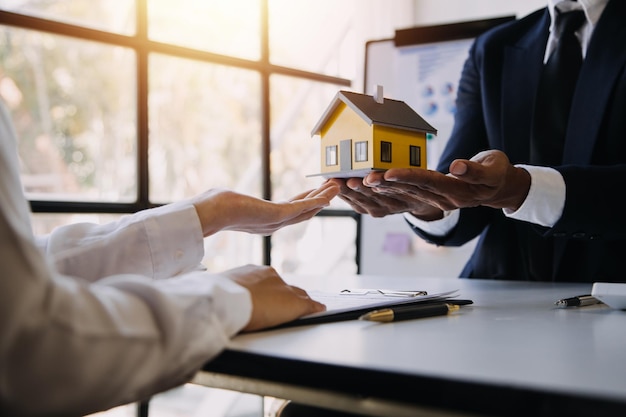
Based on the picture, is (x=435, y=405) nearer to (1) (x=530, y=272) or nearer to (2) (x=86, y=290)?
(2) (x=86, y=290)

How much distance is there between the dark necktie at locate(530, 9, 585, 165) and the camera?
5.72ft

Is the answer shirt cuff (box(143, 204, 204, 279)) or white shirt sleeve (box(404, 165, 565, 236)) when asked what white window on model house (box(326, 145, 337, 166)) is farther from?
shirt cuff (box(143, 204, 204, 279))

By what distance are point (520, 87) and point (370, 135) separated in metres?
0.67

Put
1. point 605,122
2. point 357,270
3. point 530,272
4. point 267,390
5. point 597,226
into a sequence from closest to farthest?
1. point 267,390
2. point 597,226
3. point 605,122
4. point 530,272
5. point 357,270

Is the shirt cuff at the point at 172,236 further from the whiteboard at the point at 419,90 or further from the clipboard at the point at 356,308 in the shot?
the whiteboard at the point at 419,90

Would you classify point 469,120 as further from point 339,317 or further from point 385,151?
point 339,317

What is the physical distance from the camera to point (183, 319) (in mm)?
636

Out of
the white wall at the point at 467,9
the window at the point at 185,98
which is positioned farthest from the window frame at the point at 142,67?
the white wall at the point at 467,9

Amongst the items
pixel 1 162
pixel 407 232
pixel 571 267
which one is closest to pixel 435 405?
pixel 1 162

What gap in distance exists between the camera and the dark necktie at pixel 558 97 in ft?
5.72

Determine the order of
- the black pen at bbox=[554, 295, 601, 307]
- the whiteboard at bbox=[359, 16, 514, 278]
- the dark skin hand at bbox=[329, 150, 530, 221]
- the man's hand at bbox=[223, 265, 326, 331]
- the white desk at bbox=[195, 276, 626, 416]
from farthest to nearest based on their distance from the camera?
the whiteboard at bbox=[359, 16, 514, 278] < the dark skin hand at bbox=[329, 150, 530, 221] < the black pen at bbox=[554, 295, 601, 307] < the man's hand at bbox=[223, 265, 326, 331] < the white desk at bbox=[195, 276, 626, 416]

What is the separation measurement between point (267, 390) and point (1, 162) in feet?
1.14

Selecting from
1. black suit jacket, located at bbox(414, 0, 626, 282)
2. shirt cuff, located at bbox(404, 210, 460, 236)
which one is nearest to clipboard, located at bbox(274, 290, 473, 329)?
black suit jacket, located at bbox(414, 0, 626, 282)

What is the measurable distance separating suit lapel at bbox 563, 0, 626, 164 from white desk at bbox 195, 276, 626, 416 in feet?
2.71
